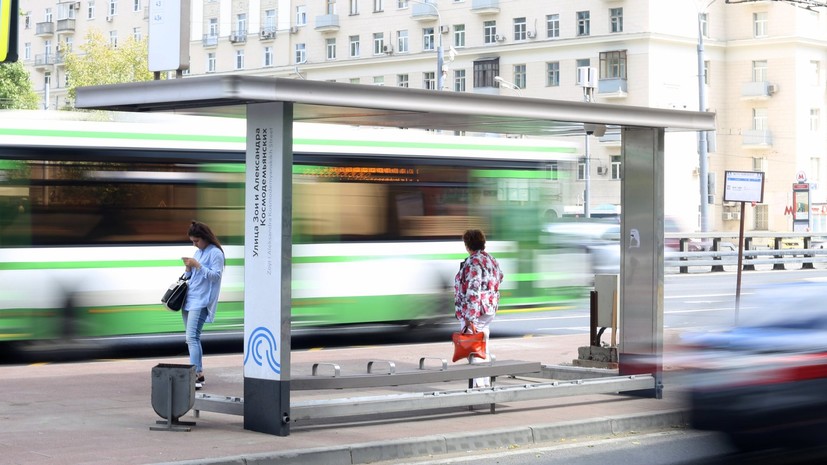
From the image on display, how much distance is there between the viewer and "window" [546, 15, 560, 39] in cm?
7112

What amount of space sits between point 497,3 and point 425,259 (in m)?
56.1

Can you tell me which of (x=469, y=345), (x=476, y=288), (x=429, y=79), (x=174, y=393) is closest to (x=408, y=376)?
(x=469, y=345)

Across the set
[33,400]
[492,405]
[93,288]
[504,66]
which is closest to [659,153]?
[492,405]

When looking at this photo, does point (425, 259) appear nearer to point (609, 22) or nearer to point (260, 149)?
point (260, 149)

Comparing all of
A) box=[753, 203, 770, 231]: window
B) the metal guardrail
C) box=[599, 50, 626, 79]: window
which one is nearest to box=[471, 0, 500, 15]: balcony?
box=[599, 50, 626, 79]: window

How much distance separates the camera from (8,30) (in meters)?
6.58

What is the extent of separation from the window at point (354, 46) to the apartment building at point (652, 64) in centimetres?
6

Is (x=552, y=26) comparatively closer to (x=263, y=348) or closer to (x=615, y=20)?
(x=615, y=20)

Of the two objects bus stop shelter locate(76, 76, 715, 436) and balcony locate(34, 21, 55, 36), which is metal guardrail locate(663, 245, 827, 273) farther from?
balcony locate(34, 21, 55, 36)

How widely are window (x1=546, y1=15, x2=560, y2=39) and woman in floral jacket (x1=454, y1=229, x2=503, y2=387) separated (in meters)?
60.2

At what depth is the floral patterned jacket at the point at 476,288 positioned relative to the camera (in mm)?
12305

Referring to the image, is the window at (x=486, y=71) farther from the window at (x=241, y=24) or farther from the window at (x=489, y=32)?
the window at (x=241, y=24)

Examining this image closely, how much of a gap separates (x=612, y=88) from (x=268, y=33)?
24333mm

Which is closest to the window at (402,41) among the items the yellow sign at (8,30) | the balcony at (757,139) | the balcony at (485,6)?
the balcony at (485,6)
